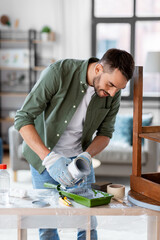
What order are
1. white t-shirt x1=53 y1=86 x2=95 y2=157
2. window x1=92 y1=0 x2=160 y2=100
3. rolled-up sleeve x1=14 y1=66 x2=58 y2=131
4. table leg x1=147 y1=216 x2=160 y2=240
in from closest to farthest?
table leg x1=147 y1=216 x2=160 y2=240 < rolled-up sleeve x1=14 y1=66 x2=58 y2=131 < white t-shirt x1=53 y1=86 x2=95 y2=157 < window x1=92 y1=0 x2=160 y2=100

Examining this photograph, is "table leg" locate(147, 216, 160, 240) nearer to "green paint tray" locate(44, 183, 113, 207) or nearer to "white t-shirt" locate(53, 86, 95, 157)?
"green paint tray" locate(44, 183, 113, 207)

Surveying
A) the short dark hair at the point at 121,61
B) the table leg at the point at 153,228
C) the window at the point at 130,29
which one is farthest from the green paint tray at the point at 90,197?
the window at the point at 130,29

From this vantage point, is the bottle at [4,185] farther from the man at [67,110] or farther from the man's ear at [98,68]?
the man's ear at [98,68]

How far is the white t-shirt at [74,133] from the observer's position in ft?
5.87

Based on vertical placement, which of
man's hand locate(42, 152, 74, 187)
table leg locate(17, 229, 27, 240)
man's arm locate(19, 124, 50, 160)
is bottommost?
table leg locate(17, 229, 27, 240)

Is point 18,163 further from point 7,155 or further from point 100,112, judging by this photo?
point 100,112

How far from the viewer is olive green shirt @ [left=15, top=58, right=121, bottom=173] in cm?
169

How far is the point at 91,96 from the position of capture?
178 centimetres

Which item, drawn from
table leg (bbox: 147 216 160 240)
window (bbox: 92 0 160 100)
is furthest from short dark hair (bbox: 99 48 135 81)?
window (bbox: 92 0 160 100)

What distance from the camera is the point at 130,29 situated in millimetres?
5773

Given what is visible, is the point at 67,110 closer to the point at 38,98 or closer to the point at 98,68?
the point at 38,98

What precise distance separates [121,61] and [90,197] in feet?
1.75

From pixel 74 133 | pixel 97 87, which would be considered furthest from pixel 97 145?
pixel 97 87

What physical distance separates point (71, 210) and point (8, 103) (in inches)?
190
